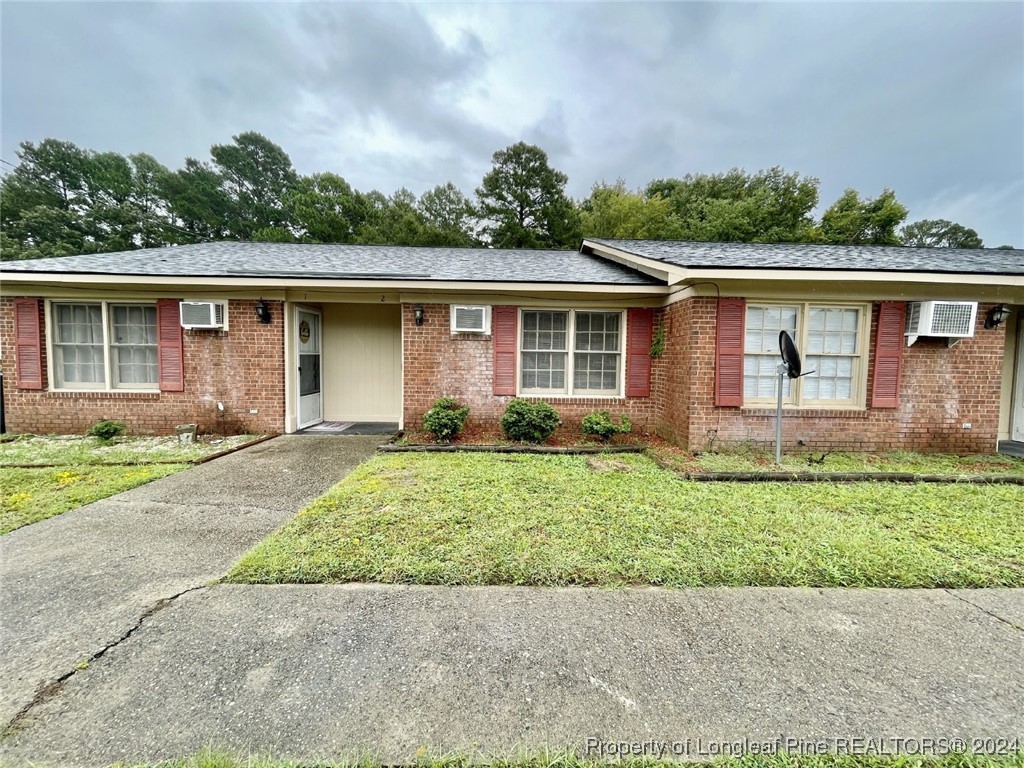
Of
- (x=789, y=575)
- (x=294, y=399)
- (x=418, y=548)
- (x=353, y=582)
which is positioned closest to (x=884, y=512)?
(x=789, y=575)

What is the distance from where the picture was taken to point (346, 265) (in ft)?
24.3

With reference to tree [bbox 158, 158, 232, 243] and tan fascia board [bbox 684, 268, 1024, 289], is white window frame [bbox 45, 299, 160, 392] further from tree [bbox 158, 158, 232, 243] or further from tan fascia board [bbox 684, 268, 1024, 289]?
tree [bbox 158, 158, 232, 243]

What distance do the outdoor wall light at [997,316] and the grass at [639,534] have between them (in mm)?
2736

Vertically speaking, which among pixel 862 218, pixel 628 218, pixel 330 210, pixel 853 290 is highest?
pixel 330 210

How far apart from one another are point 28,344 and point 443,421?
22.4ft

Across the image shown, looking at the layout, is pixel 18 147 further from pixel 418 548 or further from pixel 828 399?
pixel 828 399

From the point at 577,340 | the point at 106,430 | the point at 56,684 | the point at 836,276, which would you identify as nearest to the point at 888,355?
the point at 836,276

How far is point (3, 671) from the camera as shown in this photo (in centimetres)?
180

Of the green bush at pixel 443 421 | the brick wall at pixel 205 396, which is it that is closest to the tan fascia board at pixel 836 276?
the green bush at pixel 443 421

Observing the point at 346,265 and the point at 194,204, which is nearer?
the point at 346,265

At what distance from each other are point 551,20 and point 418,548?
14794mm

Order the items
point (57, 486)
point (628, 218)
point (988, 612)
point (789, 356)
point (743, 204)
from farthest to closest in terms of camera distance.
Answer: point (628, 218), point (743, 204), point (789, 356), point (57, 486), point (988, 612)

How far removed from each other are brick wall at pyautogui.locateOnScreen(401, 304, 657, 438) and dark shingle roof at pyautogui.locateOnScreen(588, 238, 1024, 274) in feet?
8.98

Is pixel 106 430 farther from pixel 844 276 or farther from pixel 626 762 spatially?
pixel 844 276
